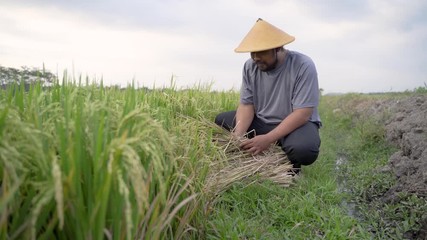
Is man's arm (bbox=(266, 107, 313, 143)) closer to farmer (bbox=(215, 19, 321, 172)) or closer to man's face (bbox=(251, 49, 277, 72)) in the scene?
farmer (bbox=(215, 19, 321, 172))

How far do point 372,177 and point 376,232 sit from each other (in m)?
1.02

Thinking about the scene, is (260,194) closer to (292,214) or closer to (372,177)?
(292,214)

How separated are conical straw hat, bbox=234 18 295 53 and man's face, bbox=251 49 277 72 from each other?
12 cm

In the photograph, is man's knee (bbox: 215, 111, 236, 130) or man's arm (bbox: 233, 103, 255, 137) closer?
man's arm (bbox: 233, 103, 255, 137)

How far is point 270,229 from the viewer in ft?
7.06

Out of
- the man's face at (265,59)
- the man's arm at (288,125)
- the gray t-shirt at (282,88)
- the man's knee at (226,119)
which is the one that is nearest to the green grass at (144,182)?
the man's knee at (226,119)

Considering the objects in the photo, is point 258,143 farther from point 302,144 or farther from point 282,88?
point 282,88

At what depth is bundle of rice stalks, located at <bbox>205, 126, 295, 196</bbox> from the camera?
2568 mm

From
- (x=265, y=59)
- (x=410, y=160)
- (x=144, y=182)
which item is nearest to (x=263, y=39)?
(x=265, y=59)

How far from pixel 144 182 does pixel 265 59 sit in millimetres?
2146

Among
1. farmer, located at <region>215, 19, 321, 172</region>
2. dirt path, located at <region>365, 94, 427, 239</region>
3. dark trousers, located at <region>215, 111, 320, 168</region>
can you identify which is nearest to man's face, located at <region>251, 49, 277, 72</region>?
farmer, located at <region>215, 19, 321, 172</region>

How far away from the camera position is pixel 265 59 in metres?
3.24

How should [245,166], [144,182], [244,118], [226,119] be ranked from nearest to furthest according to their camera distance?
[144,182]
[245,166]
[244,118]
[226,119]

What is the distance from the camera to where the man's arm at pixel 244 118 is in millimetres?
3467
